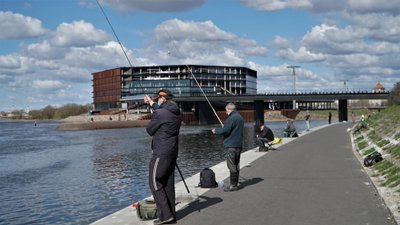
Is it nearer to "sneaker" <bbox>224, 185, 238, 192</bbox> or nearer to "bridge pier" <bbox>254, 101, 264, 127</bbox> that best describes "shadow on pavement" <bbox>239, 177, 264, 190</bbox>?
"sneaker" <bbox>224, 185, 238, 192</bbox>

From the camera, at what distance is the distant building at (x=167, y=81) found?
151 metres

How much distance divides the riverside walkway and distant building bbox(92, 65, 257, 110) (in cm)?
12896

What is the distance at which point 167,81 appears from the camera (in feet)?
505

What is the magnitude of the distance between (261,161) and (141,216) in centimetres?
1089

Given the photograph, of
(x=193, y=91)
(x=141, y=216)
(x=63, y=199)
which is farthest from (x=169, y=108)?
(x=193, y=91)

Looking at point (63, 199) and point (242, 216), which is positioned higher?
point (242, 216)

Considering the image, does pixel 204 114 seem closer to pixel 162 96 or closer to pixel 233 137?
pixel 233 137

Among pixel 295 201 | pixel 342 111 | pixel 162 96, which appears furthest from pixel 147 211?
pixel 342 111

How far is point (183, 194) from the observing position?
36.8ft

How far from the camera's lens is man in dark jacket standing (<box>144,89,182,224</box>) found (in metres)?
8.26

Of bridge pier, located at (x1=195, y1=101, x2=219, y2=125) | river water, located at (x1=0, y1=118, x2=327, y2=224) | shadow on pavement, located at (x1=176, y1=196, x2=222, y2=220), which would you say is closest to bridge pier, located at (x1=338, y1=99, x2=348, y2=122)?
bridge pier, located at (x1=195, y1=101, x2=219, y2=125)

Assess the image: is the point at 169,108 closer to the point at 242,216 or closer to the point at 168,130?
the point at 168,130

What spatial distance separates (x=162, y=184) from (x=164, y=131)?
93 cm

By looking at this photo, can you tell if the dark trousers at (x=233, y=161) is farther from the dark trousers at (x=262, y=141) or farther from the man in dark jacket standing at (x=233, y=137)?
the dark trousers at (x=262, y=141)
